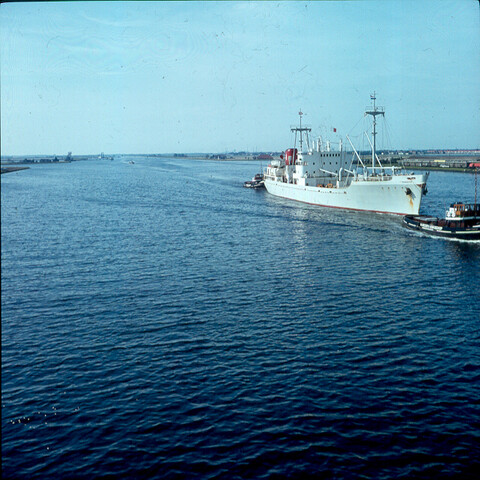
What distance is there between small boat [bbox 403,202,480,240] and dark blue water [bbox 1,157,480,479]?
6.24 m

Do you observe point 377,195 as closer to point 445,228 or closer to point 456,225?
point 456,225

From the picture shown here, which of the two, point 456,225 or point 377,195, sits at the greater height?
point 377,195

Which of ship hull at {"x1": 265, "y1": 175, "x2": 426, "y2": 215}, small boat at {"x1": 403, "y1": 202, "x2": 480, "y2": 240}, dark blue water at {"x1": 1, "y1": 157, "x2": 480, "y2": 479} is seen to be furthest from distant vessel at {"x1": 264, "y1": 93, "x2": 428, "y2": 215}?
dark blue water at {"x1": 1, "y1": 157, "x2": 480, "y2": 479}

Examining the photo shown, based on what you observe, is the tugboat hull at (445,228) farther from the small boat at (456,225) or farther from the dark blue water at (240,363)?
the dark blue water at (240,363)

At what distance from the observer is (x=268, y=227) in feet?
234

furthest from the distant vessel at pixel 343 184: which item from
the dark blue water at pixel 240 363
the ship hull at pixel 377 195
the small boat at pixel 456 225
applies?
the dark blue water at pixel 240 363

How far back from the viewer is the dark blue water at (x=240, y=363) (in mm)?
18547

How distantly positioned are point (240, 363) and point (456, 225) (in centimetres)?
4714

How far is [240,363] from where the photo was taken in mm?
25625

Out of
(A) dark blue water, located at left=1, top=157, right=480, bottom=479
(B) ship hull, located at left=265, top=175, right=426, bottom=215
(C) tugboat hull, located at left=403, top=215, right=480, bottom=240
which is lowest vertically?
(A) dark blue water, located at left=1, top=157, right=480, bottom=479

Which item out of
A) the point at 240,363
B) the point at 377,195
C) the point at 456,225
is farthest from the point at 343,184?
the point at 240,363

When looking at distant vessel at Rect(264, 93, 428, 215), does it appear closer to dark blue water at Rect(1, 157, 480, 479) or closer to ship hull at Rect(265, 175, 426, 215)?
ship hull at Rect(265, 175, 426, 215)

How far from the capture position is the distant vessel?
77.6 metres

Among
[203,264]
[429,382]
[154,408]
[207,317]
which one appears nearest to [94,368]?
[154,408]
